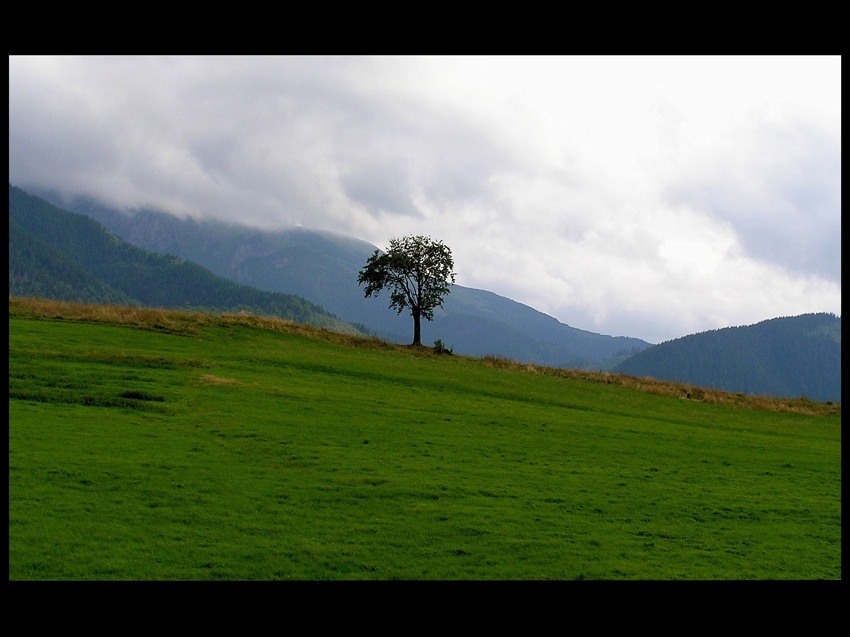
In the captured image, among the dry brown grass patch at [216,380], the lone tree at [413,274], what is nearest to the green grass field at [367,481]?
the dry brown grass patch at [216,380]

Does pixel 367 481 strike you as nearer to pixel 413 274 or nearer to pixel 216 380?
pixel 216 380

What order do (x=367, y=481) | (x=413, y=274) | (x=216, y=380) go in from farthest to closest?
(x=413, y=274) < (x=216, y=380) < (x=367, y=481)

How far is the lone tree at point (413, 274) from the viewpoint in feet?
240

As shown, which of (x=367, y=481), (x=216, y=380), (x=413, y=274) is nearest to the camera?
(x=367, y=481)

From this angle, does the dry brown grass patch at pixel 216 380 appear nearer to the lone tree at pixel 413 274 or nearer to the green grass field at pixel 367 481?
the green grass field at pixel 367 481

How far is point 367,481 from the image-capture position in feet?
59.1

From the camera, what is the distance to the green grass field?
1248 cm

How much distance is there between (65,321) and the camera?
42406mm

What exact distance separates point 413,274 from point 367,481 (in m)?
57.2

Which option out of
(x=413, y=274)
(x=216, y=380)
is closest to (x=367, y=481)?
(x=216, y=380)

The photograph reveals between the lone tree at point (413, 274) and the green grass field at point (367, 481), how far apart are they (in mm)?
36083

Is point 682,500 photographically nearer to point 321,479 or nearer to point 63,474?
point 321,479
